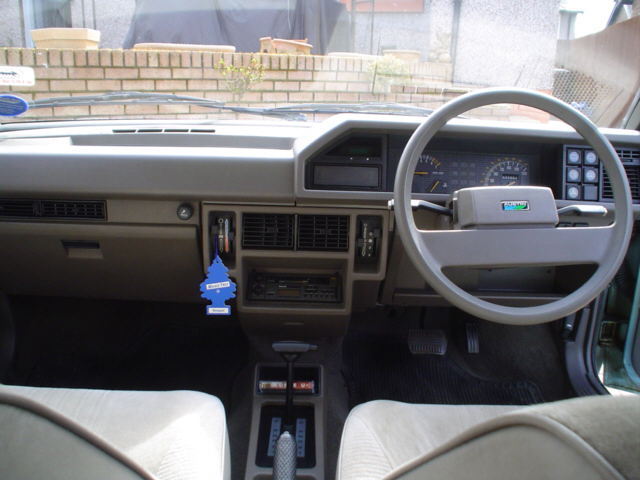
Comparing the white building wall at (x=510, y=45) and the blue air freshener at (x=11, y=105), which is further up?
the white building wall at (x=510, y=45)

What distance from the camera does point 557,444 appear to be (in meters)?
0.60

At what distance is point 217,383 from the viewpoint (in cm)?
239

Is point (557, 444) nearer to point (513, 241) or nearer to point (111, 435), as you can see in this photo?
point (513, 241)

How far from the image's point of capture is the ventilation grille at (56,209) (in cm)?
182

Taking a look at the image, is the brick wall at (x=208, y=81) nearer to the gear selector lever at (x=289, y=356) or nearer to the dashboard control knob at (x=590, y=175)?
the dashboard control knob at (x=590, y=175)

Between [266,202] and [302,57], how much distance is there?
651 mm

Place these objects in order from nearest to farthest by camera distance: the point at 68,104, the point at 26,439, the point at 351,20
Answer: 1. the point at 26,439
2. the point at 68,104
3. the point at 351,20

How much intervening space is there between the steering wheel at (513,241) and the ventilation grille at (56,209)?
1041 millimetres

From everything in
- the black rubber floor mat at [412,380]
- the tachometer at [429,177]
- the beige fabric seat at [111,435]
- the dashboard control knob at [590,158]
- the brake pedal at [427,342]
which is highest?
the dashboard control knob at [590,158]

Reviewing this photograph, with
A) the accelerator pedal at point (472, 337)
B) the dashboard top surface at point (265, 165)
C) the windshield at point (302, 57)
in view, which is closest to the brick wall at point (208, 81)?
the windshield at point (302, 57)

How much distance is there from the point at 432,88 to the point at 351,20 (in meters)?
0.46

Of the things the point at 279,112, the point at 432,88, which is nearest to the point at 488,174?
the point at 432,88

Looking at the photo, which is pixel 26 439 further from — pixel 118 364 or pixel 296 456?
pixel 118 364

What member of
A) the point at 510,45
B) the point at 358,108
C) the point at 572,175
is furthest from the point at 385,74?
the point at 572,175
